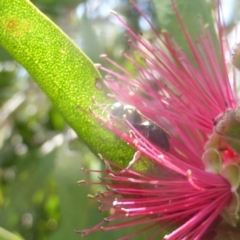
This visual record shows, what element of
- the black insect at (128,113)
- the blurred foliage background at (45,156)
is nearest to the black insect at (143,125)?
the black insect at (128,113)

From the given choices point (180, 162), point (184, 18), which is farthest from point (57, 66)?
point (184, 18)

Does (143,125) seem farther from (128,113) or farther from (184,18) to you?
(184,18)

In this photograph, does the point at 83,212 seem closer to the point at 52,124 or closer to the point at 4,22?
the point at 4,22

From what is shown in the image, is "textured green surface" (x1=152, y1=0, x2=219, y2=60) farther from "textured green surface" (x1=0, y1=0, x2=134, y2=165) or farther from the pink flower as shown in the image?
"textured green surface" (x1=0, y1=0, x2=134, y2=165)

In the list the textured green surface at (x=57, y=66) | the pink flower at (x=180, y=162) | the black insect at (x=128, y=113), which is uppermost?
the textured green surface at (x=57, y=66)

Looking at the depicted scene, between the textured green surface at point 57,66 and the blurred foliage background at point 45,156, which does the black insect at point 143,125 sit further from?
the blurred foliage background at point 45,156

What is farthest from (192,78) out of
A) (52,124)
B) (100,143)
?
(52,124)
